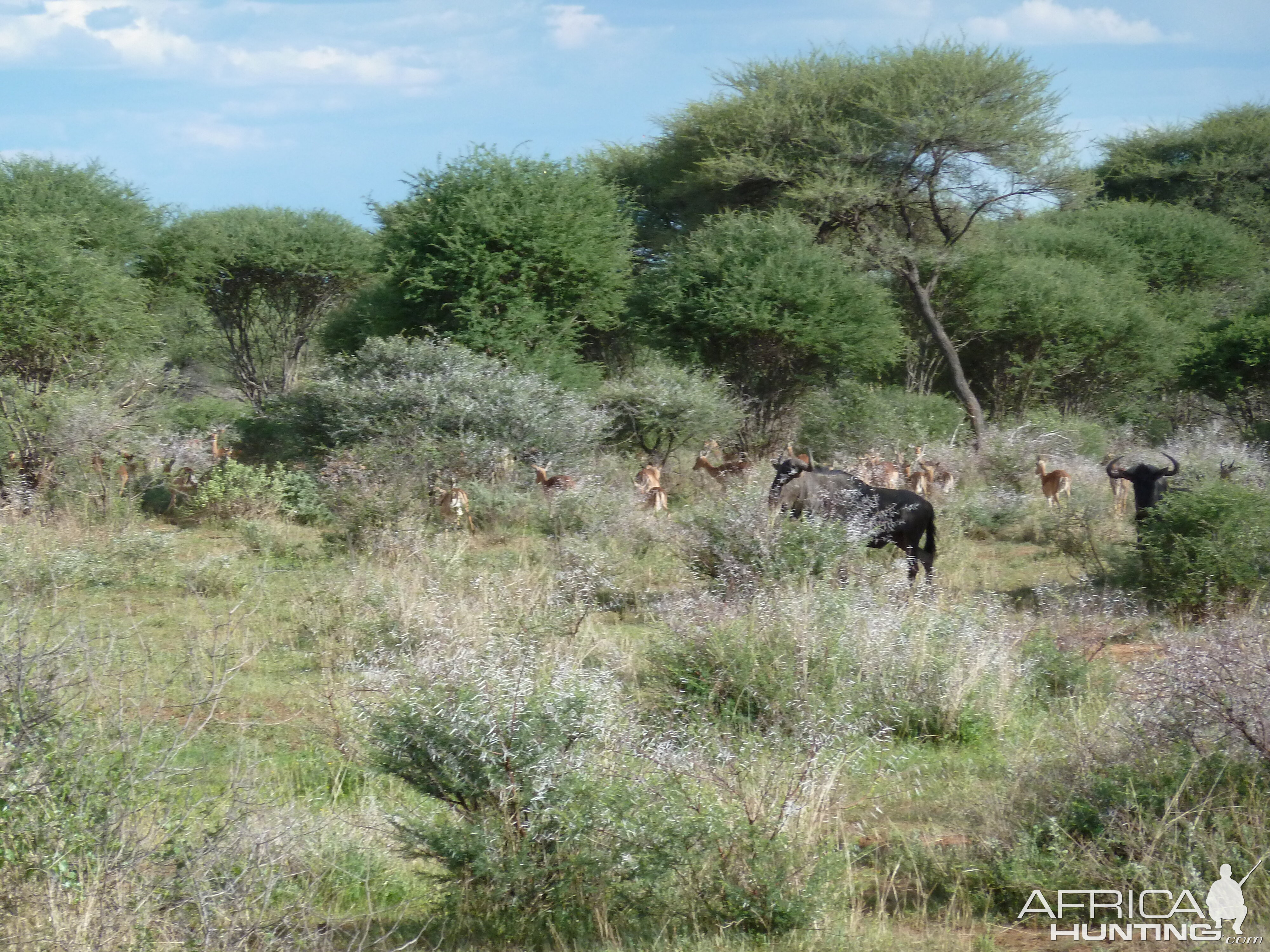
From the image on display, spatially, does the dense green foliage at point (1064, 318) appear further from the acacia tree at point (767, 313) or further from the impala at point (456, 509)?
Result: the impala at point (456, 509)

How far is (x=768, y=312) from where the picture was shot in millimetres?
19906

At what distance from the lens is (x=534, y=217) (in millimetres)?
19234

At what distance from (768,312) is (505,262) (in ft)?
14.5

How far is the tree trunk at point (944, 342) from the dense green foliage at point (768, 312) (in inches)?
42.3

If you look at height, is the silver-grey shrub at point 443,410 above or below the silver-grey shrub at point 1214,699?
above

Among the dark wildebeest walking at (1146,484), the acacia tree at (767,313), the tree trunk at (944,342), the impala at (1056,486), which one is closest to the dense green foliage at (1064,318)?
the tree trunk at (944,342)

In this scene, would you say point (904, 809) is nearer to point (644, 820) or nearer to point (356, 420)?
point (644, 820)

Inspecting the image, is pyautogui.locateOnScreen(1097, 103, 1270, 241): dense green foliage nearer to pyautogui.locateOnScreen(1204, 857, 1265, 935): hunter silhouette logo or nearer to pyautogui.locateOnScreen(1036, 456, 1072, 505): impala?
pyautogui.locateOnScreen(1036, 456, 1072, 505): impala

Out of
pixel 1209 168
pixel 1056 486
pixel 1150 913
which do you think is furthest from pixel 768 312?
pixel 1209 168

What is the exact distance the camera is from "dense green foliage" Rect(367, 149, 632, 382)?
61.7 feet

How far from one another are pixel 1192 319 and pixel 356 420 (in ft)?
62.3

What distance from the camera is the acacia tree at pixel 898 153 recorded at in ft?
74.0

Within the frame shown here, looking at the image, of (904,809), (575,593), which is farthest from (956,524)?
(904,809)

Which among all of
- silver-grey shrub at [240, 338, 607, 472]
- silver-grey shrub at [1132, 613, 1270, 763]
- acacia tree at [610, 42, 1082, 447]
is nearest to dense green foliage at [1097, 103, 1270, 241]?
acacia tree at [610, 42, 1082, 447]
